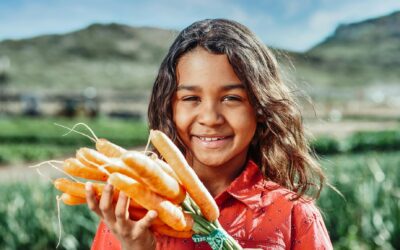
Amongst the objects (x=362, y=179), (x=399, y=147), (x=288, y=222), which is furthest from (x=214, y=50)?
(x=399, y=147)

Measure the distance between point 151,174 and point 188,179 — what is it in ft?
0.36

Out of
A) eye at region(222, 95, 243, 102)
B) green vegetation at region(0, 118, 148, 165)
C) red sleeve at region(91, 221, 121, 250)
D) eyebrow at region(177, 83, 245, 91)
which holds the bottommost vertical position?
green vegetation at region(0, 118, 148, 165)

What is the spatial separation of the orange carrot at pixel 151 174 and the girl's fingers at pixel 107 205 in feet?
0.27

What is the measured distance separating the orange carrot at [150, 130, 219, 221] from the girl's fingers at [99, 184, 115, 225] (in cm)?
19

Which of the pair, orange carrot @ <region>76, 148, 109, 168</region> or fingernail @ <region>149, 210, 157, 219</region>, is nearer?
fingernail @ <region>149, 210, 157, 219</region>

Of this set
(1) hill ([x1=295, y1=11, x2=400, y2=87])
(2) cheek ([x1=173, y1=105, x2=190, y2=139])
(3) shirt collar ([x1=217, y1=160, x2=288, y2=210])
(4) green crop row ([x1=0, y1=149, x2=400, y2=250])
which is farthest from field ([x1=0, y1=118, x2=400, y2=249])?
(1) hill ([x1=295, y1=11, x2=400, y2=87])

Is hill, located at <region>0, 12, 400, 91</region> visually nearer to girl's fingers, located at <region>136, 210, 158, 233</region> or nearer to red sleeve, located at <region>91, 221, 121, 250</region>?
red sleeve, located at <region>91, 221, 121, 250</region>

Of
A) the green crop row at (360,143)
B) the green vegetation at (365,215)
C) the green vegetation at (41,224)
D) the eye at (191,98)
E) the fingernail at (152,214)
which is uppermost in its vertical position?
the eye at (191,98)

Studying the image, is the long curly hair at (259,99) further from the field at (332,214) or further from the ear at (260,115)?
the field at (332,214)

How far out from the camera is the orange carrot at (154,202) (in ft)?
4.63

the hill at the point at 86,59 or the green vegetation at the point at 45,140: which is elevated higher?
the green vegetation at the point at 45,140

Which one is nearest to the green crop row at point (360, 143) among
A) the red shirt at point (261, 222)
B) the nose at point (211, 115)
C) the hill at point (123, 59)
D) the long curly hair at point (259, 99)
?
the long curly hair at point (259, 99)

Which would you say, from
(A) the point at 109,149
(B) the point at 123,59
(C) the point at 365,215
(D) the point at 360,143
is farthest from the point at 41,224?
(B) the point at 123,59

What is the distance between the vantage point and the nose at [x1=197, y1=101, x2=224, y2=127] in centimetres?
166
